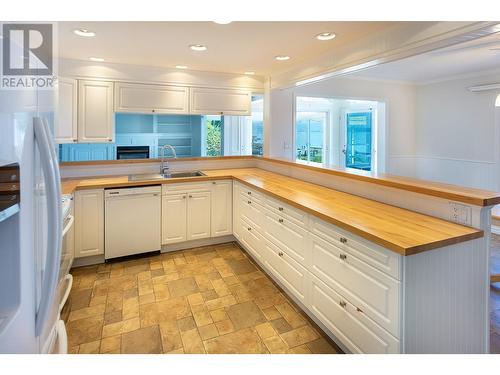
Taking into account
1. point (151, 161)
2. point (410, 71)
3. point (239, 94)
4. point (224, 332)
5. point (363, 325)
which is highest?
point (410, 71)

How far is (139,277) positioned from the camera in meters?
2.93

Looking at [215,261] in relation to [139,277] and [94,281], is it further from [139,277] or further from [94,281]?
[94,281]

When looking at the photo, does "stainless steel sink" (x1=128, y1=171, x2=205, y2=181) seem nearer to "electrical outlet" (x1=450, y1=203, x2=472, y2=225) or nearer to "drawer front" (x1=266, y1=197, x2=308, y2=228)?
"drawer front" (x1=266, y1=197, x2=308, y2=228)

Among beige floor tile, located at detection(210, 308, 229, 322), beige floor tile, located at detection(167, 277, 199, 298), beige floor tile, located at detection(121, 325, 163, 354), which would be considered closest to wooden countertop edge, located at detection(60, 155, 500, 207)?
beige floor tile, located at detection(210, 308, 229, 322)

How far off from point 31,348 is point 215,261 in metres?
2.42

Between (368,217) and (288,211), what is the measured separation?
69cm

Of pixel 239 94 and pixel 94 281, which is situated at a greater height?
pixel 239 94

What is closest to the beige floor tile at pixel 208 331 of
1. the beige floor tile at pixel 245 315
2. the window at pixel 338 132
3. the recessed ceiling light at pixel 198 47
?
the beige floor tile at pixel 245 315

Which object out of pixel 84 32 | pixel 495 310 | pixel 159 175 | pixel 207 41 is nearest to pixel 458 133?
pixel 495 310

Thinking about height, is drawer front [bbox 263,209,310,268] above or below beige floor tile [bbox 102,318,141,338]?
above

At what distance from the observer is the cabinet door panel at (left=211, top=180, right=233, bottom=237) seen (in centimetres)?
364

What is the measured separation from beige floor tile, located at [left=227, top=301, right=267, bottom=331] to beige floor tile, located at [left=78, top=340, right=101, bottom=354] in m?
0.90

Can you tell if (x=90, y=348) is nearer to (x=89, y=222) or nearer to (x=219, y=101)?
(x=89, y=222)
